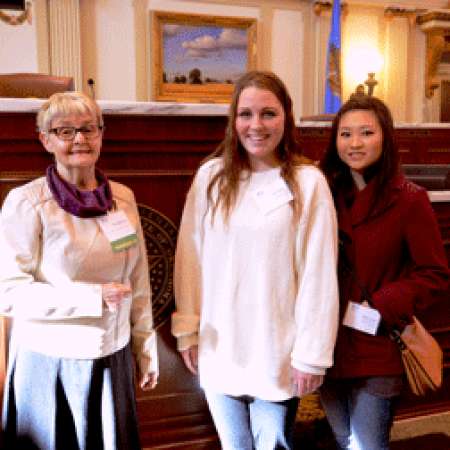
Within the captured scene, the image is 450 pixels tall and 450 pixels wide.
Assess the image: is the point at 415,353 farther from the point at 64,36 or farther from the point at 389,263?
the point at 64,36

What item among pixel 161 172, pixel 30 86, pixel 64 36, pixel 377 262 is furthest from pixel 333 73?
pixel 377 262

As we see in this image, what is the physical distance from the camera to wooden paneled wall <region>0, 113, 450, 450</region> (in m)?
1.70

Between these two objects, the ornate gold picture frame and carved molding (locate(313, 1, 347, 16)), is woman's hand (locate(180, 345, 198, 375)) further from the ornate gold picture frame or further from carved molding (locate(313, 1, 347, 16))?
carved molding (locate(313, 1, 347, 16))

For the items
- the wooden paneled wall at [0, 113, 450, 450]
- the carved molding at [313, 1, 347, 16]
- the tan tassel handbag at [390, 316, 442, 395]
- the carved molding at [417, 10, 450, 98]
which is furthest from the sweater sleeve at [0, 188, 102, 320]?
the carved molding at [417, 10, 450, 98]

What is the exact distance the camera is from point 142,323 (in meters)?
1.47

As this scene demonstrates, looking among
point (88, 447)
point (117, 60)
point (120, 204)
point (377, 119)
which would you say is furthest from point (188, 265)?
point (117, 60)

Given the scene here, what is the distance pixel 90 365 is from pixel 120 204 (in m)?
Result: 0.39

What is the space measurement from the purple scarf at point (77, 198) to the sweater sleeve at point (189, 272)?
9.8 inches

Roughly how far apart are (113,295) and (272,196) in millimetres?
448

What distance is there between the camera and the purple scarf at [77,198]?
4.12ft

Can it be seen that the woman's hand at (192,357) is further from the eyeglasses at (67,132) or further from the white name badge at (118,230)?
the eyeglasses at (67,132)

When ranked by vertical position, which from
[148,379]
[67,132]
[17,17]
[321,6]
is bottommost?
[148,379]

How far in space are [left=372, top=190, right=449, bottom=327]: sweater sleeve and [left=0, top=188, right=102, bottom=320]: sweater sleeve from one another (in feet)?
2.34

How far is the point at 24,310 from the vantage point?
48.6 inches
